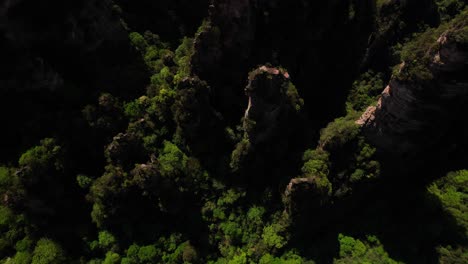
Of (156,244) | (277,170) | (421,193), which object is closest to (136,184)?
(156,244)

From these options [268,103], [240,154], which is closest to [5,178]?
[240,154]

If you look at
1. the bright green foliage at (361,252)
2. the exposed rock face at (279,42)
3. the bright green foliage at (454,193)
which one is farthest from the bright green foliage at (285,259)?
the bright green foliage at (454,193)

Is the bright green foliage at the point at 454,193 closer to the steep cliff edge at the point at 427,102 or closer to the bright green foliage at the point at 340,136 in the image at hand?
the steep cliff edge at the point at 427,102

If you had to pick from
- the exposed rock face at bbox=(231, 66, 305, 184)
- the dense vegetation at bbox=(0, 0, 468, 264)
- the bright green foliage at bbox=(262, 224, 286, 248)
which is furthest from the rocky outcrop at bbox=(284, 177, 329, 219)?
the exposed rock face at bbox=(231, 66, 305, 184)

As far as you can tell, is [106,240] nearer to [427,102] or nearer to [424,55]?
[427,102]

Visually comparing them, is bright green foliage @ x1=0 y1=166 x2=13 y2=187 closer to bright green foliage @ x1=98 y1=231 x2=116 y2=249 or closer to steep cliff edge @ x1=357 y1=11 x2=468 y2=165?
bright green foliage @ x1=98 y1=231 x2=116 y2=249
